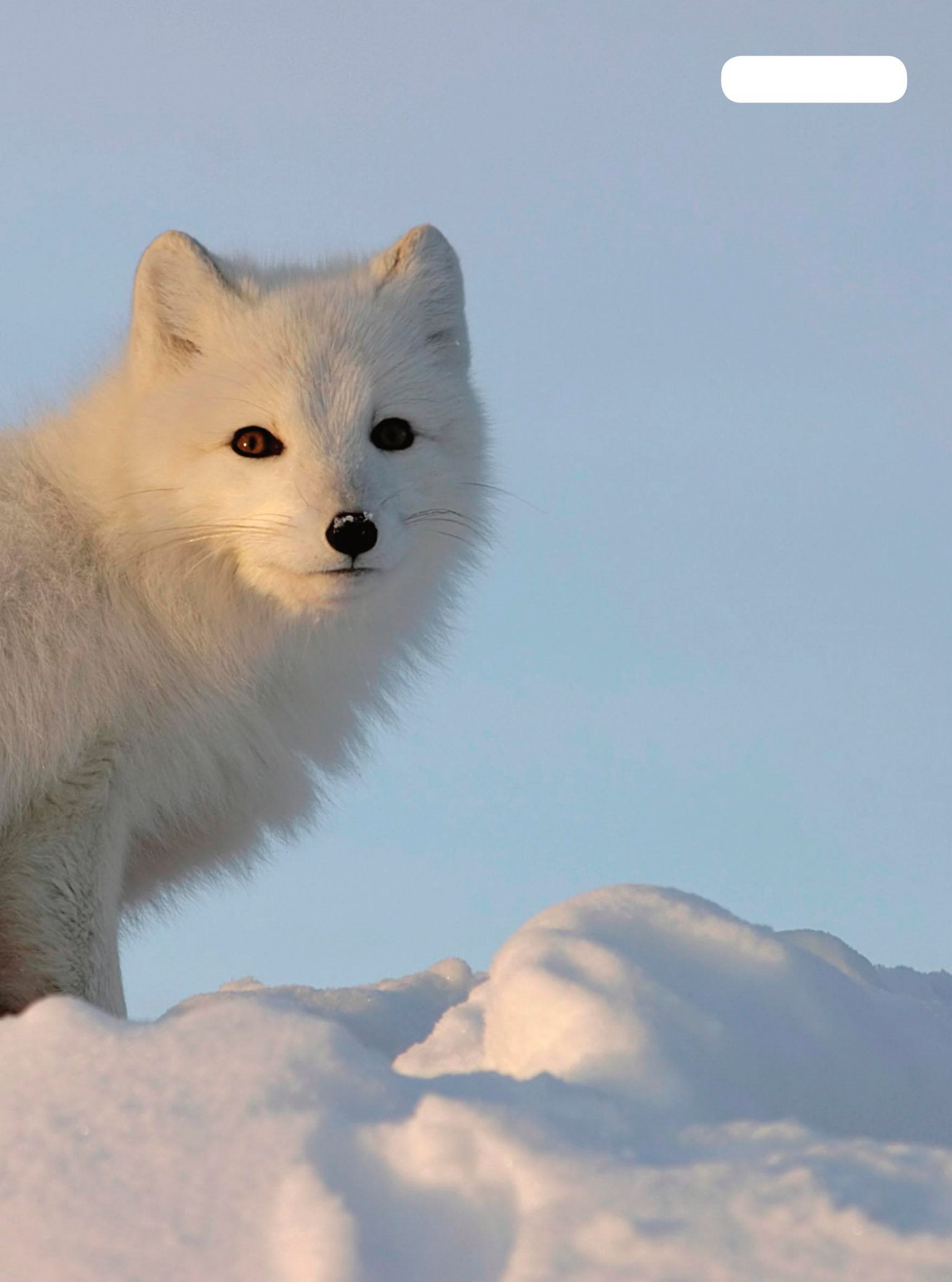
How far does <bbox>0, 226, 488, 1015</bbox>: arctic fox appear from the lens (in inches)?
152

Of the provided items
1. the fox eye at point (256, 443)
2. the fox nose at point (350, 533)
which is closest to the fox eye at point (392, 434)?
the fox eye at point (256, 443)

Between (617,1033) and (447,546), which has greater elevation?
(447,546)

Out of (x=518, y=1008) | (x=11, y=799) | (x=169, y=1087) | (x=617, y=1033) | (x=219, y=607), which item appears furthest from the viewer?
(x=219, y=607)

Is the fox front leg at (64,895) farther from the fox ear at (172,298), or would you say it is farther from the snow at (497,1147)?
the snow at (497,1147)

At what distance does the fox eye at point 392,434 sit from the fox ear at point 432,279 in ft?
1.55

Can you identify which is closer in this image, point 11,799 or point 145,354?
point 11,799

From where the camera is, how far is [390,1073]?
205cm

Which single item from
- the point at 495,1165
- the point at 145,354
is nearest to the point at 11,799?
the point at 145,354

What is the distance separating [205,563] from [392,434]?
2.06 ft

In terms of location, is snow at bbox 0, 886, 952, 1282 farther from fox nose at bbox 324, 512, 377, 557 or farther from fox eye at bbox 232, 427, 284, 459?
fox eye at bbox 232, 427, 284, 459

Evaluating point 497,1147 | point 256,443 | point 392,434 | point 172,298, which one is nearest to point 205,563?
point 256,443

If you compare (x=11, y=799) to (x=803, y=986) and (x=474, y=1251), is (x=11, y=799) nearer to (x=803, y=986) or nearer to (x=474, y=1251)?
(x=803, y=986)

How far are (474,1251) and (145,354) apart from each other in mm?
3142

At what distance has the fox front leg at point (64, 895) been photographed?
3.85 metres
